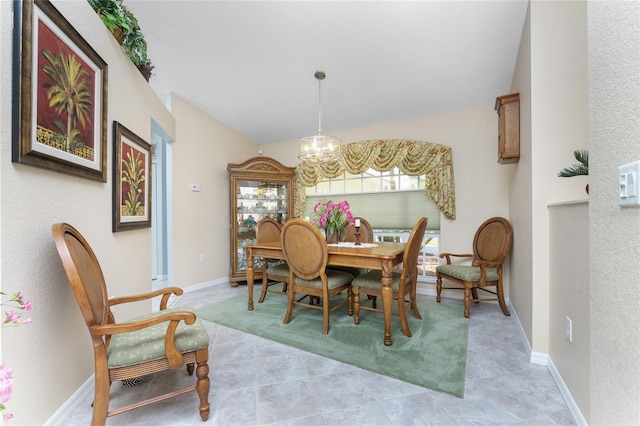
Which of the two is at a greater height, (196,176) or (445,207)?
(196,176)

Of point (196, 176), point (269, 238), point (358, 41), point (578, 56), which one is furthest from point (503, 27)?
point (196, 176)

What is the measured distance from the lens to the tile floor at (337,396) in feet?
4.43

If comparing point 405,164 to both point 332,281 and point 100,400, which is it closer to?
point 332,281

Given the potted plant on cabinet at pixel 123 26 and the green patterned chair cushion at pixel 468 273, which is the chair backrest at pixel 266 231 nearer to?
the potted plant on cabinet at pixel 123 26

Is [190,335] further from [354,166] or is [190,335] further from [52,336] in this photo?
[354,166]

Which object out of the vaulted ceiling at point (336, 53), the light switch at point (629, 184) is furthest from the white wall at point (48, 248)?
the light switch at point (629, 184)

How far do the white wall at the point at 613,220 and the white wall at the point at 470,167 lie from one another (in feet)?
8.86

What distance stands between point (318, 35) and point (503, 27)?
1.49 m

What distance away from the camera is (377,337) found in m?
2.24

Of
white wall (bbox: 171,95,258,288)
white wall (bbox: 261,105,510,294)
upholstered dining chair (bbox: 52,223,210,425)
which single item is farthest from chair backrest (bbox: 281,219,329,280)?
white wall (bbox: 261,105,510,294)

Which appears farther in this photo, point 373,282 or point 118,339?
point 373,282

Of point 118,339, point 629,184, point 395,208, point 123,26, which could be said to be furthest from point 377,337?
point 123,26

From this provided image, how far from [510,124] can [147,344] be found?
10.0ft

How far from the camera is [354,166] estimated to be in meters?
4.04
